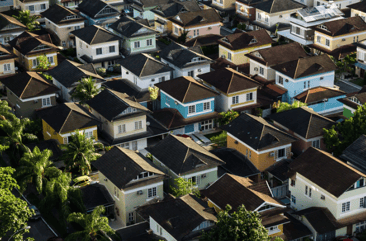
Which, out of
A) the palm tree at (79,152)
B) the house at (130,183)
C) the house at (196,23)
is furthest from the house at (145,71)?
the house at (130,183)

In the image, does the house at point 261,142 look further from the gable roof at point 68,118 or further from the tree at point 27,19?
the tree at point 27,19

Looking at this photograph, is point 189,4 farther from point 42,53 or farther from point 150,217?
point 150,217

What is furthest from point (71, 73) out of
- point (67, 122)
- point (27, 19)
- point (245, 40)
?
point (27, 19)

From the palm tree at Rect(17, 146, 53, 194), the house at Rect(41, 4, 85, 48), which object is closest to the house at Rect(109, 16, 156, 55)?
the house at Rect(41, 4, 85, 48)

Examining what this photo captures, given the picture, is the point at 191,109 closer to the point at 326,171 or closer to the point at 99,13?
the point at 326,171

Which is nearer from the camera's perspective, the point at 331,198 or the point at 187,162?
the point at 331,198

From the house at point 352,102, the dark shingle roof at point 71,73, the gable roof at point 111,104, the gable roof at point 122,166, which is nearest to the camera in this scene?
the gable roof at point 122,166

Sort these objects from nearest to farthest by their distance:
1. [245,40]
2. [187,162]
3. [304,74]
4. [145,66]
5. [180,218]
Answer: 1. [180,218]
2. [187,162]
3. [304,74]
4. [145,66]
5. [245,40]
